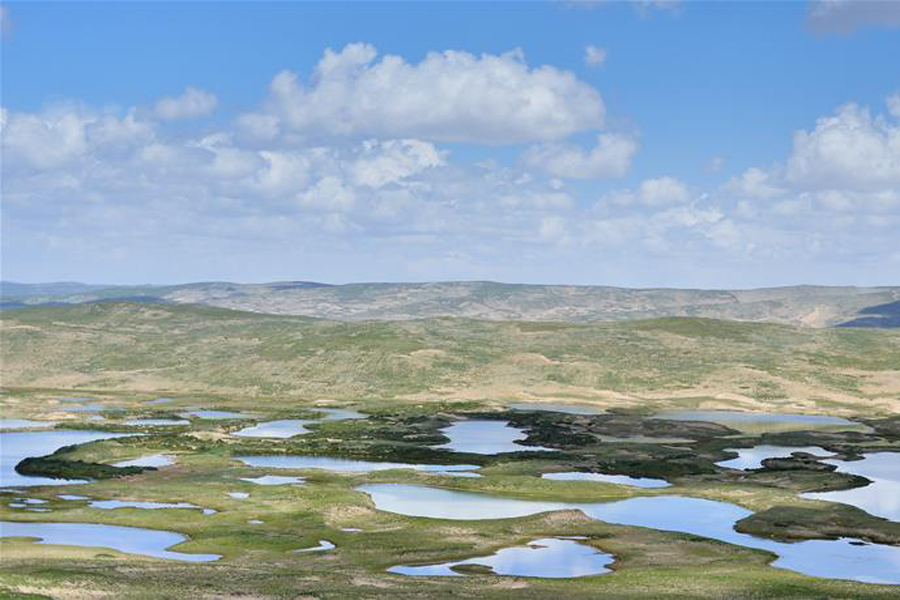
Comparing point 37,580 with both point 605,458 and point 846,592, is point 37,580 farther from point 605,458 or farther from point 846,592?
point 605,458

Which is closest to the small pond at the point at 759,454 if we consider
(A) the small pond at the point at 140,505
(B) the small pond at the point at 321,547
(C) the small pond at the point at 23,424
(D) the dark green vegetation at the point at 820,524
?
(D) the dark green vegetation at the point at 820,524

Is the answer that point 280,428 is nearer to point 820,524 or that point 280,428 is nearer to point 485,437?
point 485,437

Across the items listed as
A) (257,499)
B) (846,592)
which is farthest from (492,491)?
(846,592)

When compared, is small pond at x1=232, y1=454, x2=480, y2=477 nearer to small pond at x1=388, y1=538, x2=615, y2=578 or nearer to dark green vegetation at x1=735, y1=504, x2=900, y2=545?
dark green vegetation at x1=735, y1=504, x2=900, y2=545

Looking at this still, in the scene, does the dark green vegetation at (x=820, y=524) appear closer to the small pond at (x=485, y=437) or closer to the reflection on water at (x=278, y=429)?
the small pond at (x=485, y=437)

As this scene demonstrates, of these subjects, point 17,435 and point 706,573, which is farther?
point 17,435

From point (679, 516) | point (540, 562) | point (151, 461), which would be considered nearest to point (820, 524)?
point (679, 516)
